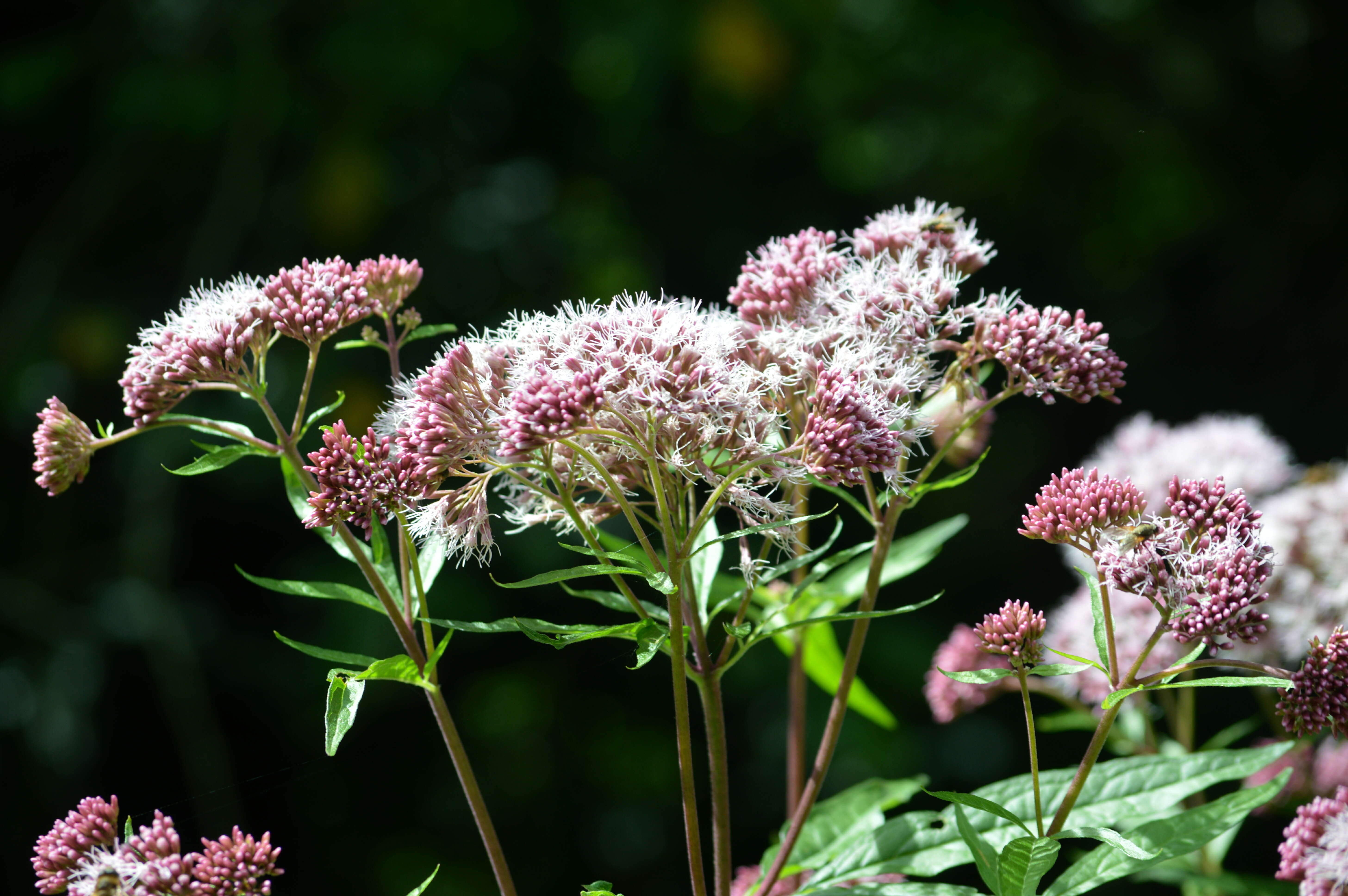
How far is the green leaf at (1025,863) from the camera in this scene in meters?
0.53

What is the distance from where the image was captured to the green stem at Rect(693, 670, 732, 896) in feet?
1.95

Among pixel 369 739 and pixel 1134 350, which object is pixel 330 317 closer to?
pixel 369 739

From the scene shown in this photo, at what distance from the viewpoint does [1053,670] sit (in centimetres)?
57

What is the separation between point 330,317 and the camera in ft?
2.09

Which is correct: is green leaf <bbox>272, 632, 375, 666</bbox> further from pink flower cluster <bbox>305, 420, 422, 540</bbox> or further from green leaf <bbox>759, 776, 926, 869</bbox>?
green leaf <bbox>759, 776, 926, 869</bbox>

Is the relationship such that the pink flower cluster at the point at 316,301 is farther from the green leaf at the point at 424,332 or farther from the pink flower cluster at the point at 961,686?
the pink flower cluster at the point at 961,686

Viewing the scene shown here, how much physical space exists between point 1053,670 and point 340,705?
38 cm

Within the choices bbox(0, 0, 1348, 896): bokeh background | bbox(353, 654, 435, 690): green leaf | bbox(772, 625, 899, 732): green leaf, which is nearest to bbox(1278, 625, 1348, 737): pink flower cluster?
bbox(772, 625, 899, 732): green leaf

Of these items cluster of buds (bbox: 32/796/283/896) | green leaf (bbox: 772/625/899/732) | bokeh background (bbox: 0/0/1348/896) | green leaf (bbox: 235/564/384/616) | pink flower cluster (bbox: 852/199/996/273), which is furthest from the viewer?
bokeh background (bbox: 0/0/1348/896)

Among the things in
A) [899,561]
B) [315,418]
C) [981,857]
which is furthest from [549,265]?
[981,857]

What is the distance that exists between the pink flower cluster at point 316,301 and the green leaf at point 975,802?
1.41 ft

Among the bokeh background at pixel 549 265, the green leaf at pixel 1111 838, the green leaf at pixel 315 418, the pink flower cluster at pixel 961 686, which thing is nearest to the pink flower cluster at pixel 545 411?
the green leaf at pixel 315 418

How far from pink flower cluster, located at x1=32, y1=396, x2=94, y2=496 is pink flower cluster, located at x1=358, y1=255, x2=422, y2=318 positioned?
0.62ft

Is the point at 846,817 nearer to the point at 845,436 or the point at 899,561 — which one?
the point at 899,561
